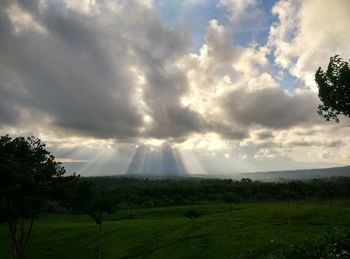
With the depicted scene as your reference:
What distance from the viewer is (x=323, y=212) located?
10619cm

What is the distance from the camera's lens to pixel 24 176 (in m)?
38.2

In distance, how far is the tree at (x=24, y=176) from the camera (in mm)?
37688

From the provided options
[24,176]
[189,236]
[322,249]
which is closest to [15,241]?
[24,176]

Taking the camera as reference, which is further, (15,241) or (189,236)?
(189,236)

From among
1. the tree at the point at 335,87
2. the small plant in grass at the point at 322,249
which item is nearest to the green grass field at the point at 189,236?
the tree at the point at 335,87

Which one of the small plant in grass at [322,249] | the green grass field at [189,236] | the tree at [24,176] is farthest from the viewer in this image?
the green grass field at [189,236]

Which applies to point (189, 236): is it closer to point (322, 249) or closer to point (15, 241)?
point (15, 241)

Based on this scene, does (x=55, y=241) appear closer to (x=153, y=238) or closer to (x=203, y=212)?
(x=153, y=238)

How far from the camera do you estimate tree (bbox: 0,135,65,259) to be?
37688 mm

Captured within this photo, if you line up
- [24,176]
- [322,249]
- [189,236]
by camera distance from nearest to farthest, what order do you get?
[322,249] < [24,176] < [189,236]

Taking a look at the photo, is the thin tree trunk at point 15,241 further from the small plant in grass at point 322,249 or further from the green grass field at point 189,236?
the small plant in grass at point 322,249

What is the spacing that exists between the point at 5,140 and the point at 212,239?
56.9 meters

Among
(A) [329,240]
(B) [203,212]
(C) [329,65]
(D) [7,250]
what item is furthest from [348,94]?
(B) [203,212]

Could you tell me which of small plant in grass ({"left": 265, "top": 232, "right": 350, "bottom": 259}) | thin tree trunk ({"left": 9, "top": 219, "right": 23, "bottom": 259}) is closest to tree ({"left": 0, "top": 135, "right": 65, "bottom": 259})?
thin tree trunk ({"left": 9, "top": 219, "right": 23, "bottom": 259})
